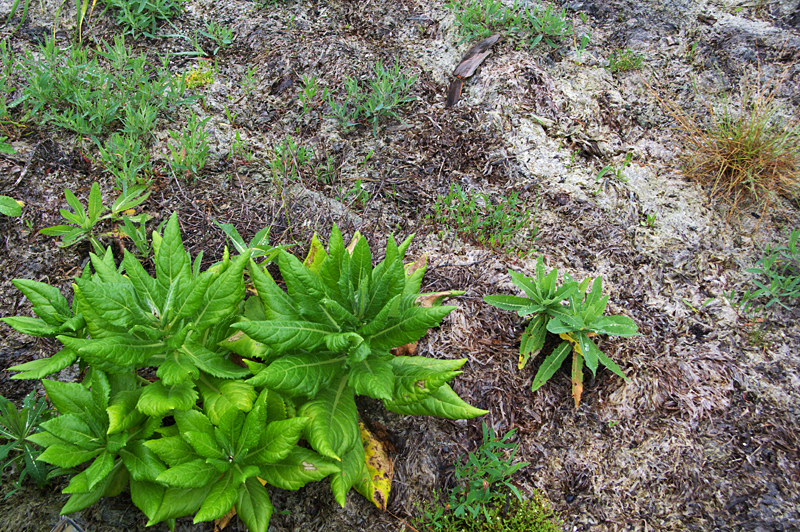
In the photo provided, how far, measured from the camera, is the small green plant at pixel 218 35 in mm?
4160

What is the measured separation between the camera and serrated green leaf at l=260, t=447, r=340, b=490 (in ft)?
6.84

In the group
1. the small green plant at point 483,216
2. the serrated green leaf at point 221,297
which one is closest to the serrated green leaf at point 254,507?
the serrated green leaf at point 221,297

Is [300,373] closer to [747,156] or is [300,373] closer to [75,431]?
[75,431]

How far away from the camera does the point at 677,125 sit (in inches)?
156

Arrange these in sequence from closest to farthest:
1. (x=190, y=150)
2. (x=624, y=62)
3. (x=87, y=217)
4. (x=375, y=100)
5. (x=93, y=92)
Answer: (x=87, y=217) → (x=190, y=150) → (x=93, y=92) → (x=375, y=100) → (x=624, y=62)

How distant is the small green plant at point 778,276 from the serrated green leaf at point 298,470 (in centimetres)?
297

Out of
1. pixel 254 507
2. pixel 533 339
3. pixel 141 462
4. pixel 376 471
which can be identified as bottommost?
pixel 376 471

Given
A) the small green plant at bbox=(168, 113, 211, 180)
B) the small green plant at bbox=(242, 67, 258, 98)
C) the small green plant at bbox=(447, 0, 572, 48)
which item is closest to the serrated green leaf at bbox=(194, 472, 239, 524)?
the small green plant at bbox=(168, 113, 211, 180)

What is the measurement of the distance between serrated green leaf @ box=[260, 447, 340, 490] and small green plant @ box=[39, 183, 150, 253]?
5.97ft

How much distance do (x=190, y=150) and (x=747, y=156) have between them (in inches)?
163

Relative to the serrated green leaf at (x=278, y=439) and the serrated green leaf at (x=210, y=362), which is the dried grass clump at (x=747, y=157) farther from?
the serrated green leaf at (x=210, y=362)

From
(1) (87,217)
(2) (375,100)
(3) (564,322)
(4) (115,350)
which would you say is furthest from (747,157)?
(1) (87,217)

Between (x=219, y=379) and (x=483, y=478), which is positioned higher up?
(x=219, y=379)

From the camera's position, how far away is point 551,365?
282 cm
